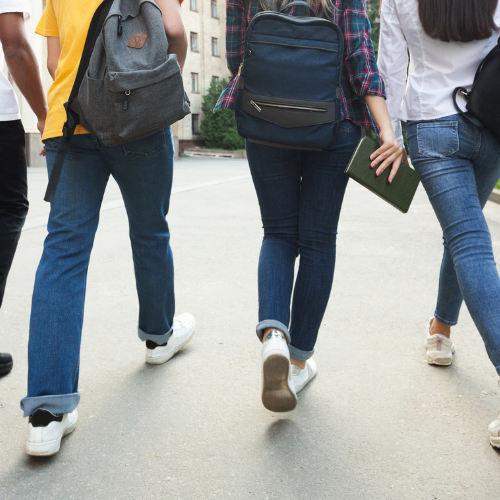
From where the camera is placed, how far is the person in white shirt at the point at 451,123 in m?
2.33

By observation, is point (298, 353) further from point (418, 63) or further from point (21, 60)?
point (21, 60)

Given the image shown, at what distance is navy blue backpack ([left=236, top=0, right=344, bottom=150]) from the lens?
2.22 meters

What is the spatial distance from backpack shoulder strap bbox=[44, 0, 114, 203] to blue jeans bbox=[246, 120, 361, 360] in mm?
647

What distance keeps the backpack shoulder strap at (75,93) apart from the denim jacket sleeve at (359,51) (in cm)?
82

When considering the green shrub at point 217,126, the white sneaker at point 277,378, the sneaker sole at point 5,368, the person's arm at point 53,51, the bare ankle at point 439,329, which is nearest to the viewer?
the white sneaker at point 277,378

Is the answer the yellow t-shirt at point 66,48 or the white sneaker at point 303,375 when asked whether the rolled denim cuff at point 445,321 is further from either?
the yellow t-shirt at point 66,48

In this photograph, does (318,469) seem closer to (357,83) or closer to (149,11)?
(357,83)

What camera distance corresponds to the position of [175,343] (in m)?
3.29

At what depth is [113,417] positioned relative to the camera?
2633 millimetres

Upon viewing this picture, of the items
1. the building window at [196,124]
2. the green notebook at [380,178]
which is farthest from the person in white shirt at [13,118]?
the building window at [196,124]

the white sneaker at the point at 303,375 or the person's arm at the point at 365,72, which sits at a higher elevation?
the person's arm at the point at 365,72

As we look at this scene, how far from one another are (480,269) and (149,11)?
143cm

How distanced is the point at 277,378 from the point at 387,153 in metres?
0.87

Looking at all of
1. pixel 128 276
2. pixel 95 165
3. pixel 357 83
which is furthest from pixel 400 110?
pixel 128 276
